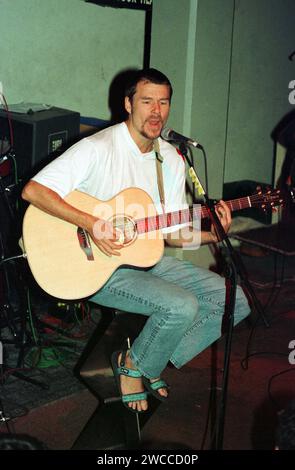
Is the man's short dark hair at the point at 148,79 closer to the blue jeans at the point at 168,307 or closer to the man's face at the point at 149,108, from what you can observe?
the man's face at the point at 149,108

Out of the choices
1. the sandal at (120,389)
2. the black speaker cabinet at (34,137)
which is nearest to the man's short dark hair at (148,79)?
the black speaker cabinet at (34,137)

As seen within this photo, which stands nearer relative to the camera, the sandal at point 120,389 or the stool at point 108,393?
the stool at point 108,393

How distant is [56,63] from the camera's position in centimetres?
577

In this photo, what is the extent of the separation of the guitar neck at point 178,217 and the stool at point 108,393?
666 mm

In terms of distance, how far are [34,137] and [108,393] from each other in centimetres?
180

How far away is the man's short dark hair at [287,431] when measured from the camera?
8.46ft

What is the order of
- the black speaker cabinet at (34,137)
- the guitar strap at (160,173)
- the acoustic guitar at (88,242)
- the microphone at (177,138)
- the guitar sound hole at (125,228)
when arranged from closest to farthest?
the microphone at (177,138) < the acoustic guitar at (88,242) < the guitar sound hole at (125,228) < the guitar strap at (160,173) < the black speaker cabinet at (34,137)

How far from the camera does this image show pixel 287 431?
260 centimetres

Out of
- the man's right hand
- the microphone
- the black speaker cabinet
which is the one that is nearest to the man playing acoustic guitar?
the man's right hand

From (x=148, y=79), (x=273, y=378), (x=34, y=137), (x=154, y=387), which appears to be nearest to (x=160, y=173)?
(x=148, y=79)

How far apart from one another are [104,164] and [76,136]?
1188mm

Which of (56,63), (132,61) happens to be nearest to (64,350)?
(56,63)

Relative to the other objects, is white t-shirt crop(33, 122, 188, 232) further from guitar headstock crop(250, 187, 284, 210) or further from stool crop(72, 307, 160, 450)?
stool crop(72, 307, 160, 450)

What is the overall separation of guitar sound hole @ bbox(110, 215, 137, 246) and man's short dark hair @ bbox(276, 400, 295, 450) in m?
1.61
